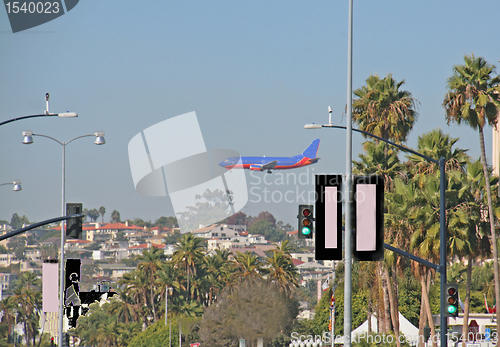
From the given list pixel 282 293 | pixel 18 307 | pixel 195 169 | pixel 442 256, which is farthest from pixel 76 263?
pixel 442 256

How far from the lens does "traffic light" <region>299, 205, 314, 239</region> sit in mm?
16906

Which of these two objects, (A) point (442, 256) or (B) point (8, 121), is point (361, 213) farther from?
(B) point (8, 121)

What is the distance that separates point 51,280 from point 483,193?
22.3 metres

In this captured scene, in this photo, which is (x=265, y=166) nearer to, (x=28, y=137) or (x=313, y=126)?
(x=28, y=137)

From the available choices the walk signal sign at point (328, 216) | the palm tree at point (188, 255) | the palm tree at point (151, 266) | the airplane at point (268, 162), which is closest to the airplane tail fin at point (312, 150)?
the airplane at point (268, 162)

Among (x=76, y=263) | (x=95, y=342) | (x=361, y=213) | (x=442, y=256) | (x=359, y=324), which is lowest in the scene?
(x=95, y=342)

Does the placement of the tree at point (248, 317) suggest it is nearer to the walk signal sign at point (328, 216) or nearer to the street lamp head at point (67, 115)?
the street lamp head at point (67, 115)

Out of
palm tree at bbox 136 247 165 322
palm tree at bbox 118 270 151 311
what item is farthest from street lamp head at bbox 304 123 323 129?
palm tree at bbox 118 270 151 311

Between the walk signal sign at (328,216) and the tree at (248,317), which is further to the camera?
the tree at (248,317)

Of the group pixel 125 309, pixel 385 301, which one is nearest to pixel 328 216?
pixel 385 301

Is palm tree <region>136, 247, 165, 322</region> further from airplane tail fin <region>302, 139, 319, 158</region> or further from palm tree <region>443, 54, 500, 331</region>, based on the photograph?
palm tree <region>443, 54, 500, 331</region>

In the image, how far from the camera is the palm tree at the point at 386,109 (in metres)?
47.8

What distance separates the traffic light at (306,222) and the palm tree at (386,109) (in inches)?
1245

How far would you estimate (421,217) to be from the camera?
30078mm
